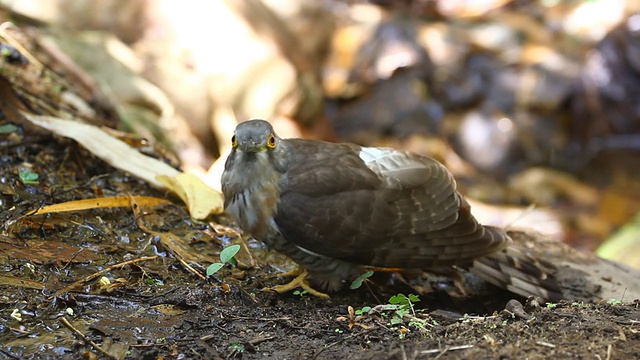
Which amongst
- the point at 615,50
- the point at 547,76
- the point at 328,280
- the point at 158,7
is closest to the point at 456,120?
the point at 547,76

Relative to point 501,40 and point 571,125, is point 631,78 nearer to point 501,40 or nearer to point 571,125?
point 571,125

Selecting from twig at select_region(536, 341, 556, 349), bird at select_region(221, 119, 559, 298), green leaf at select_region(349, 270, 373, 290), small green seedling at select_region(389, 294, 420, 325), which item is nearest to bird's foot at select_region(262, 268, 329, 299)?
bird at select_region(221, 119, 559, 298)

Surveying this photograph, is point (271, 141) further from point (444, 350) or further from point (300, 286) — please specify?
point (444, 350)

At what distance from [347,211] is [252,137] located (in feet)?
2.10

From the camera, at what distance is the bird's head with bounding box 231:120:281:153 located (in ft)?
11.3

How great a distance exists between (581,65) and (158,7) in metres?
6.49

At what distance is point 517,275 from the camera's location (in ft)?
13.2

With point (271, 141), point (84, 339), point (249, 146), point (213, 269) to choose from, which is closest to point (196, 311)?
point (213, 269)

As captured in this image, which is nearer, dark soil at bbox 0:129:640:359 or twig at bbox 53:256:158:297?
dark soil at bbox 0:129:640:359

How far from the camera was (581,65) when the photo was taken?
10.2 m

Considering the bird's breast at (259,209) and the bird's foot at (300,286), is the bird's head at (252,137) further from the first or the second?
the bird's foot at (300,286)

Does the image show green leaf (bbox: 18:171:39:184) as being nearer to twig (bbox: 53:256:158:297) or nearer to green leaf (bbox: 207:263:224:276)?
twig (bbox: 53:256:158:297)

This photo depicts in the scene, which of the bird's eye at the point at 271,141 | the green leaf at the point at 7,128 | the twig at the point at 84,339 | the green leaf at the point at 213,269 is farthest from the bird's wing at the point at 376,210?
the green leaf at the point at 7,128

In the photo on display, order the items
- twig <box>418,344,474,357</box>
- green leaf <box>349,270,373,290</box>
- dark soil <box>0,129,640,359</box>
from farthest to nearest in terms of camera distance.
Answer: green leaf <box>349,270,373,290</box>, dark soil <box>0,129,640,359</box>, twig <box>418,344,474,357</box>
